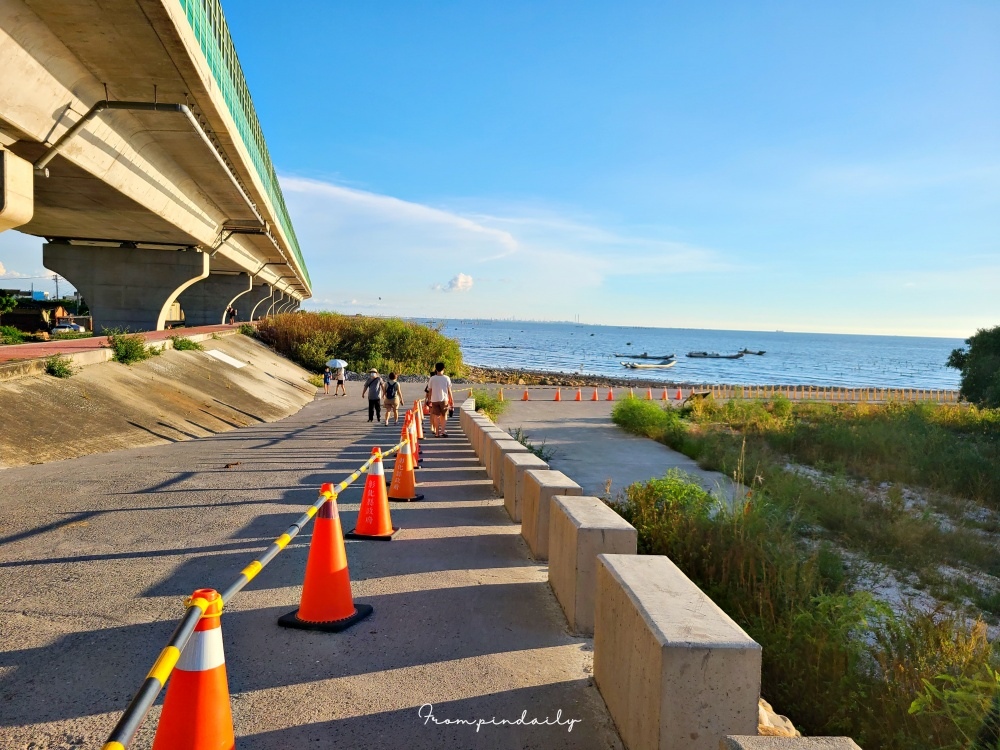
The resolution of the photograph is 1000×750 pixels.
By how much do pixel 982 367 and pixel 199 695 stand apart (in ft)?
96.8

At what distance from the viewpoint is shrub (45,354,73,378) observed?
14016 mm

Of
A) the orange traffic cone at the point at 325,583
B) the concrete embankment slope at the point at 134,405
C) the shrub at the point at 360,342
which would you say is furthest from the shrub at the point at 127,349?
the shrub at the point at 360,342

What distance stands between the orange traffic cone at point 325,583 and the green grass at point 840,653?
296 centimetres

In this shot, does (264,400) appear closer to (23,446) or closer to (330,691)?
(23,446)

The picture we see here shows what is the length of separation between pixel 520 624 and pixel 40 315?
5958cm

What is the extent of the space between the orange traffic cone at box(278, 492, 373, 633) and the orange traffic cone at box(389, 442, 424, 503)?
4.11 m

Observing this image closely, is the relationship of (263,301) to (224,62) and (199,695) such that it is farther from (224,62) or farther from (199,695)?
(199,695)

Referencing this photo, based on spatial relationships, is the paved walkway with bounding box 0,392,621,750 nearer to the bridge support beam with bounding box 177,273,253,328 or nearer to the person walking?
the person walking

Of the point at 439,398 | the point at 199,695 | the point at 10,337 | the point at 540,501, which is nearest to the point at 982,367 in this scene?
the point at 439,398

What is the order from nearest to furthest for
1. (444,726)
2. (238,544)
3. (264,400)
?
(444,726), (238,544), (264,400)

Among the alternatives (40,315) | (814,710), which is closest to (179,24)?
(814,710)

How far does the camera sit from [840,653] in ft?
15.5

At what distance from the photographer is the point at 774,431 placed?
2034 centimetres

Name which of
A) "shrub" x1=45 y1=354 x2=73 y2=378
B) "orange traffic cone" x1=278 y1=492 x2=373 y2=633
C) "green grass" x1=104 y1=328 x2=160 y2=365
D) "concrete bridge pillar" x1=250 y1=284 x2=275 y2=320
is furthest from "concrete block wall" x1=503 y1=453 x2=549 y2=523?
"concrete bridge pillar" x1=250 y1=284 x2=275 y2=320
